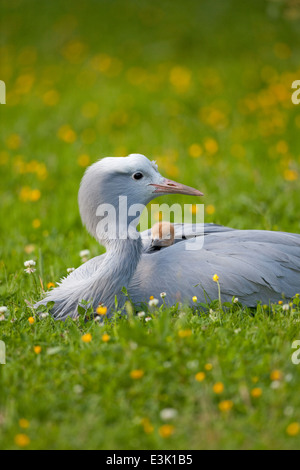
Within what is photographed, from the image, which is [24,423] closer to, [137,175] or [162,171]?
[137,175]

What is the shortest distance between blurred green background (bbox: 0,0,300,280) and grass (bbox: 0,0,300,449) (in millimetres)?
30

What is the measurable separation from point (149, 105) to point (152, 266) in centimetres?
541

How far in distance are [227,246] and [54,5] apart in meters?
10.9

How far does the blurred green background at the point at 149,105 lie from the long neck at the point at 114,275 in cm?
124

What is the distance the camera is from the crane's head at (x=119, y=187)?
3961 millimetres

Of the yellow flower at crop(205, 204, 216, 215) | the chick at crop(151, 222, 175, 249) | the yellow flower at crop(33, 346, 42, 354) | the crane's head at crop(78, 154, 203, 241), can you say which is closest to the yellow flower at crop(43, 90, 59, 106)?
the yellow flower at crop(205, 204, 216, 215)

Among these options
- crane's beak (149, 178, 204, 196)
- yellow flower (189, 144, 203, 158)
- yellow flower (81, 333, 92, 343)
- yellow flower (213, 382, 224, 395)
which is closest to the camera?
yellow flower (213, 382, 224, 395)

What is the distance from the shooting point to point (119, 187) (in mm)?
3980

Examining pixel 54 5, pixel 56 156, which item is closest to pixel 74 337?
pixel 56 156

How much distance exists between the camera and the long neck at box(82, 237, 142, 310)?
3.93 meters

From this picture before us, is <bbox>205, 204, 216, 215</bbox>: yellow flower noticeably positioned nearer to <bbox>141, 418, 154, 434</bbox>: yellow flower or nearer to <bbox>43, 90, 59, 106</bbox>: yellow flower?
<bbox>141, 418, 154, 434</bbox>: yellow flower

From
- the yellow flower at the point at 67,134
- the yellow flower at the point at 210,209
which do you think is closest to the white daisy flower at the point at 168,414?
the yellow flower at the point at 210,209

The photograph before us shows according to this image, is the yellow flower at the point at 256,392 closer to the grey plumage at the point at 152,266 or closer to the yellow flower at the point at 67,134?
the grey plumage at the point at 152,266
